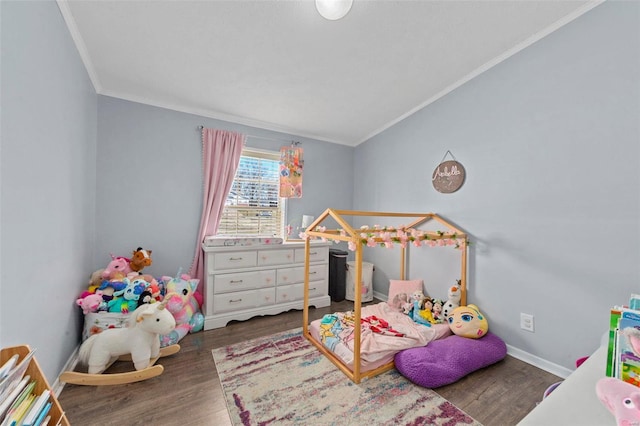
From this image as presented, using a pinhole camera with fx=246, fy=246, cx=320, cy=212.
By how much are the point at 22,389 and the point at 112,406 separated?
90 centimetres

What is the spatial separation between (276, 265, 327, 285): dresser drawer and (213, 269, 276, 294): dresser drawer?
0.09 meters

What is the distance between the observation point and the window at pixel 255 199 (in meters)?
3.24

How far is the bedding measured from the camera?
75.8 inches

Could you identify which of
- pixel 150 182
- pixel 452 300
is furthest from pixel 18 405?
pixel 452 300

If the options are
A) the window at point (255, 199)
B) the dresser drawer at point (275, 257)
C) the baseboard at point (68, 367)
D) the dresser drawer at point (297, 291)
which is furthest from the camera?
the window at point (255, 199)

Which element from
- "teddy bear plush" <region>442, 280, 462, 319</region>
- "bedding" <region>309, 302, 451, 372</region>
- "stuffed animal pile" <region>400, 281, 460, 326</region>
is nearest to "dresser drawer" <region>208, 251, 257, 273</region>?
"bedding" <region>309, 302, 451, 372</region>

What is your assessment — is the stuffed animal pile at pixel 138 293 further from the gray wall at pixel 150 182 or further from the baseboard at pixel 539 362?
the baseboard at pixel 539 362

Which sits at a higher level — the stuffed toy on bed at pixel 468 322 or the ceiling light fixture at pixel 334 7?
the ceiling light fixture at pixel 334 7

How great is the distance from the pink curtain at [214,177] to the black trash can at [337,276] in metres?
1.63

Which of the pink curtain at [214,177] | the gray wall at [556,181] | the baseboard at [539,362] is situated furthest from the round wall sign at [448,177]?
the pink curtain at [214,177]

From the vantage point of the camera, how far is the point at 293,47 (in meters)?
2.00

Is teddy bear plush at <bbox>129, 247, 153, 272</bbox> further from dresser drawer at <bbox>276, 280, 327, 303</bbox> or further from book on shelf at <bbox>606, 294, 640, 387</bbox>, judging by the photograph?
book on shelf at <bbox>606, 294, 640, 387</bbox>

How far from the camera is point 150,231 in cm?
274

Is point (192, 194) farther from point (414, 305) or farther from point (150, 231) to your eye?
point (414, 305)
